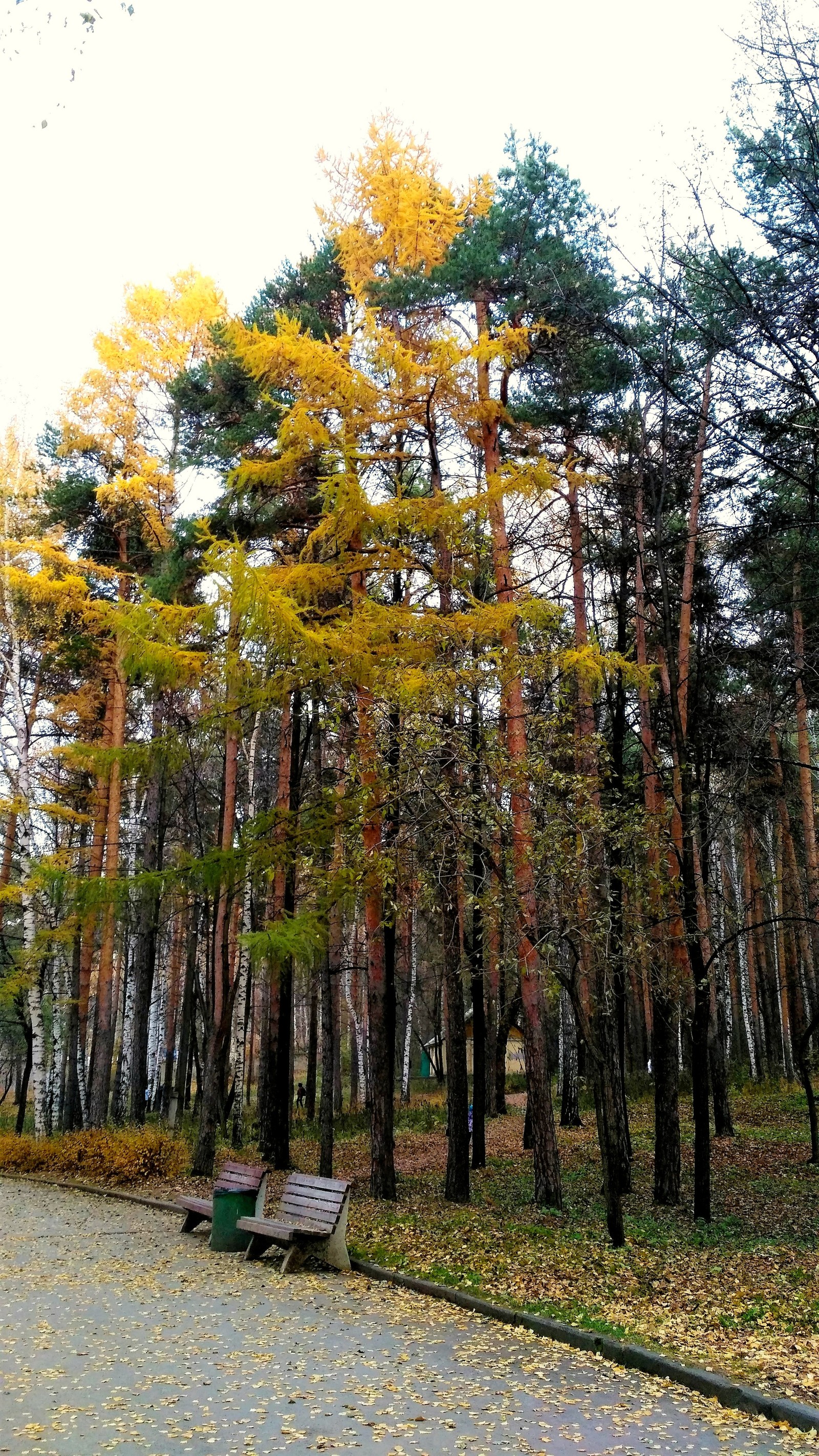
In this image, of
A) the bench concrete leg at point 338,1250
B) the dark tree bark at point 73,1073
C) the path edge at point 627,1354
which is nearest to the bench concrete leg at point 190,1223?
the bench concrete leg at point 338,1250

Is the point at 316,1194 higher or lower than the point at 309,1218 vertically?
higher

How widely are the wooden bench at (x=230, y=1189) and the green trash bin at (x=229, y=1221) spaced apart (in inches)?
Answer: 2.5

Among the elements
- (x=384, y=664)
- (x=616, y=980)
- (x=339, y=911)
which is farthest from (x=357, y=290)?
(x=616, y=980)

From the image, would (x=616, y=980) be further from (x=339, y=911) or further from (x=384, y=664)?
(x=384, y=664)

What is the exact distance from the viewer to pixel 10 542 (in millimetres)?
16922

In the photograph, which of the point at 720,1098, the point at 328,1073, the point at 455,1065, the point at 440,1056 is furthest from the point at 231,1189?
the point at 440,1056

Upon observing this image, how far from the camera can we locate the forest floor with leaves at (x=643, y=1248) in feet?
20.3

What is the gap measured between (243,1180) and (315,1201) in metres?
1.21

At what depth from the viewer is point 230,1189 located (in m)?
9.74

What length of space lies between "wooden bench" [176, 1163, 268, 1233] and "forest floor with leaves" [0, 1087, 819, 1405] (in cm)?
101

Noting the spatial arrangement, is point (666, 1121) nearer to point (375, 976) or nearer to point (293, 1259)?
point (375, 976)

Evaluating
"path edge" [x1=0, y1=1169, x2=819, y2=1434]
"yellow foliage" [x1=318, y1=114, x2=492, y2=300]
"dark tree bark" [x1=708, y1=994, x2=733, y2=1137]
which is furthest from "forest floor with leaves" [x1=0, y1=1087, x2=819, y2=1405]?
"yellow foliage" [x1=318, y1=114, x2=492, y2=300]

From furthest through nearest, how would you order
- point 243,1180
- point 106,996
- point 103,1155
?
1. point 106,996
2. point 103,1155
3. point 243,1180

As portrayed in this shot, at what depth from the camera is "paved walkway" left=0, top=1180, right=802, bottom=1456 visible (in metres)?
4.50
